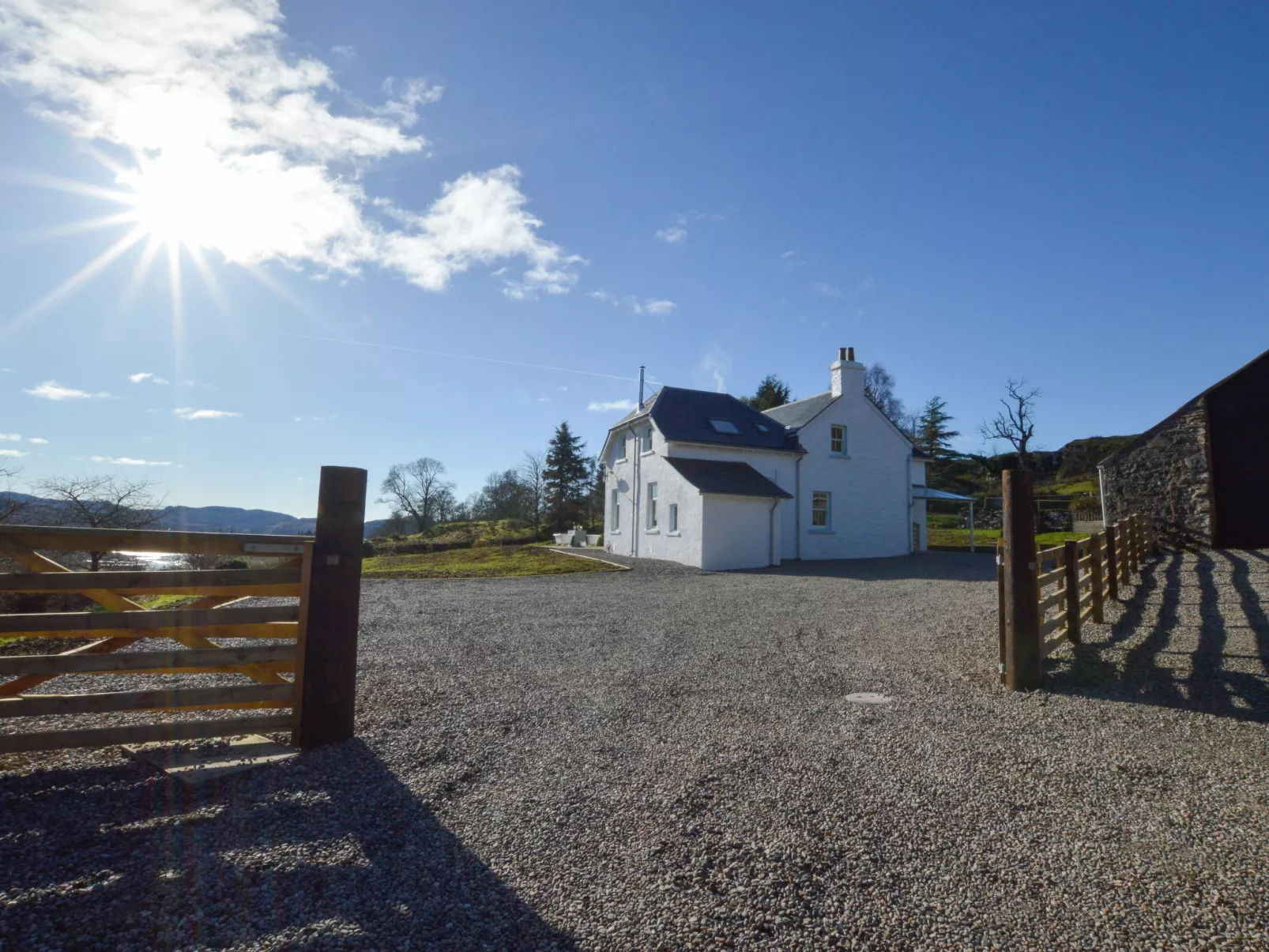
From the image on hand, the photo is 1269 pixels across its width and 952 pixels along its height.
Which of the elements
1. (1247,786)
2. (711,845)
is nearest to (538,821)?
(711,845)

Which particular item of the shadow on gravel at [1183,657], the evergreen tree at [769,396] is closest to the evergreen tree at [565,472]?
the evergreen tree at [769,396]

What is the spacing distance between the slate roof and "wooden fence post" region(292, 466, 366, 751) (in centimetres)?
2224

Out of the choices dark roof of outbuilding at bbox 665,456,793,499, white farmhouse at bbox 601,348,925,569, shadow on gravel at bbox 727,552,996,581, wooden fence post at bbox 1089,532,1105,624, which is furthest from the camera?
white farmhouse at bbox 601,348,925,569

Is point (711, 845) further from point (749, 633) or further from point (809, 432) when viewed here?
point (809, 432)

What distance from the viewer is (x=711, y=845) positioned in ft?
11.6

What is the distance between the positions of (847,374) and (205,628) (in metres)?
24.8

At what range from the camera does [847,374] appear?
26359mm

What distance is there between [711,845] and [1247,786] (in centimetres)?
364

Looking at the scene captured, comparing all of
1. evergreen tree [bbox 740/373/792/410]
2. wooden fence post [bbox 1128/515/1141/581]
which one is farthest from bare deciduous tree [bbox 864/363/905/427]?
wooden fence post [bbox 1128/515/1141/581]

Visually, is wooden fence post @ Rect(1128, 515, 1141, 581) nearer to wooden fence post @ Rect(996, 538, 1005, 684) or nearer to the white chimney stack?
wooden fence post @ Rect(996, 538, 1005, 684)

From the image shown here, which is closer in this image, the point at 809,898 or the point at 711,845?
the point at 809,898

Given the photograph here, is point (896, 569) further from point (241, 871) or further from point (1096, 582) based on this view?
point (241, 871)

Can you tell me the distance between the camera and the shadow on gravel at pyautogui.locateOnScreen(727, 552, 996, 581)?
61.3ft

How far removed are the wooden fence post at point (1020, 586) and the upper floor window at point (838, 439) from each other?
19.1 m
